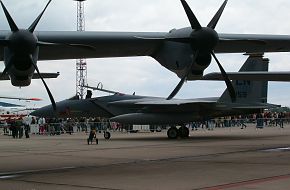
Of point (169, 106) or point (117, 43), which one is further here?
point (169, 106)

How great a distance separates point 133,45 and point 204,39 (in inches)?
93.5

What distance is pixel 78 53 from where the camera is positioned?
45.4 feet

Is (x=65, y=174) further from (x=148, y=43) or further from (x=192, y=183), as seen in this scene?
(x=148, y=43)

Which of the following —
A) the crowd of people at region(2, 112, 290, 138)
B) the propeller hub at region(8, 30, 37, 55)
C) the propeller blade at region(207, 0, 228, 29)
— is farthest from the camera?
the crowd of people at region(2, 112, 290, 138)

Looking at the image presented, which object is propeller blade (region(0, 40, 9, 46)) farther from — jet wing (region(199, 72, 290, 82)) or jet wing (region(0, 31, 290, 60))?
jet wing (region(199, 72, 290, 82))

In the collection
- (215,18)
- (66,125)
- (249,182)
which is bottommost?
(249,182)

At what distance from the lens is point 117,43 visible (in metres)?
13.0

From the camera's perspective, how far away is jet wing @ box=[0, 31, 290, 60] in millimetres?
12023

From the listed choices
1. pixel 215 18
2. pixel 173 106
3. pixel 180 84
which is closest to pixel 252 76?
pixel 215 18

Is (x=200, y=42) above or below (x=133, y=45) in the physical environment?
below

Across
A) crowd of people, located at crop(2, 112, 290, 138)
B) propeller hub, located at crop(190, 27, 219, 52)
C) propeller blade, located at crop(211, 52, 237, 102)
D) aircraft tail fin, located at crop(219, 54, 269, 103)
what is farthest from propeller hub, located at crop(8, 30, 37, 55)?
crowd of people, located at crop(2, 112, 290, 138)

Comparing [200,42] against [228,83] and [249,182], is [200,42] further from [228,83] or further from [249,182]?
[249,182]

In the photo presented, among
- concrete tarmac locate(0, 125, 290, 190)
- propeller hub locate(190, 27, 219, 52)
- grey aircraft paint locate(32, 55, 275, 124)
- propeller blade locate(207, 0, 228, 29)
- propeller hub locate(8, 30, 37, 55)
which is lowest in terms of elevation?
concrete tarmac locate(0, 125, 290, 190)

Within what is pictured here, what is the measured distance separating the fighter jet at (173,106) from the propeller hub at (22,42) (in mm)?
17693
